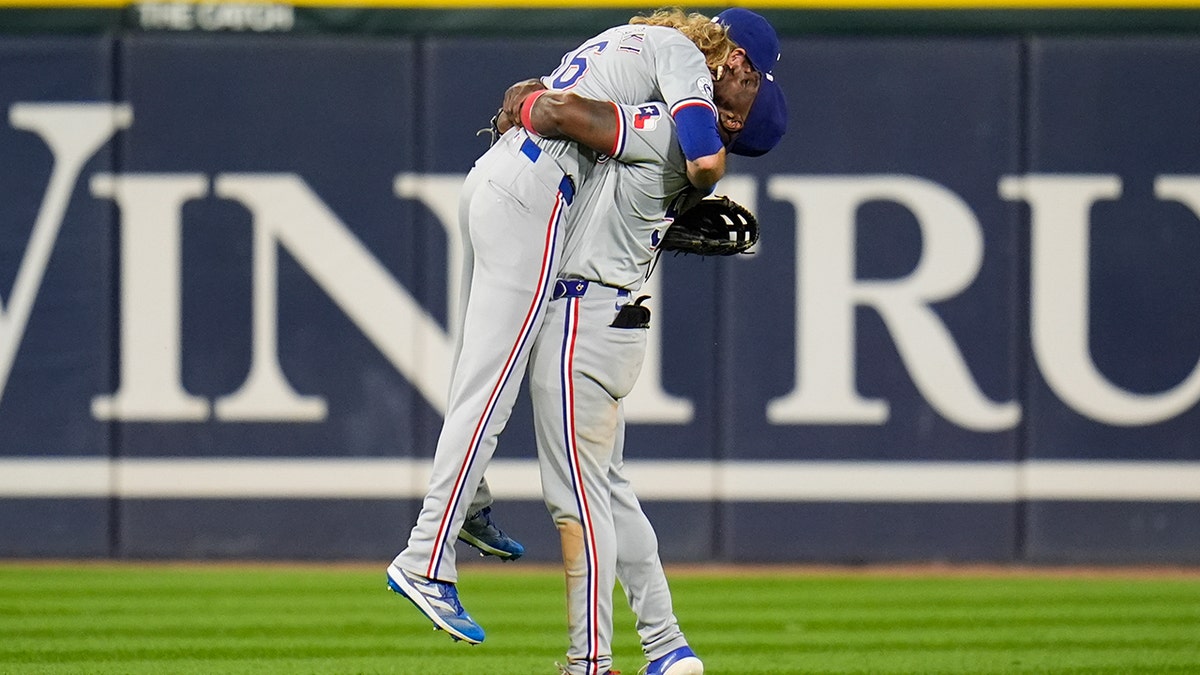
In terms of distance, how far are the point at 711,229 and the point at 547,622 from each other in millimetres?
2279

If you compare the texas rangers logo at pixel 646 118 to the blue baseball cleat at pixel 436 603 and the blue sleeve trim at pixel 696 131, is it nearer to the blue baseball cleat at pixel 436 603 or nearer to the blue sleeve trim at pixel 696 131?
the blue sleeve trim at pixel 696 131

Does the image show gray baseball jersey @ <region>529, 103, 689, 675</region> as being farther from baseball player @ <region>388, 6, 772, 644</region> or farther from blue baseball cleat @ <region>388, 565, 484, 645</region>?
blue baseball cleat @ <region>388, 565, 484, 645</region>

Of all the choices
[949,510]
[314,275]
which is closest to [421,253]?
[314,275]

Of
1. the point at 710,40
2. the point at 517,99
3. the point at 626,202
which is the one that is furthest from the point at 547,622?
the point at 710,40

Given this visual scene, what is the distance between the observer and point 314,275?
25.3 feet

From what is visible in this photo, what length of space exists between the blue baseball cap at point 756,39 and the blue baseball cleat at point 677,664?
5.11ft

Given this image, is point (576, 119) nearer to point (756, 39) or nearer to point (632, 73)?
point (632, 73)

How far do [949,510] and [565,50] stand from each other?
2865 mm

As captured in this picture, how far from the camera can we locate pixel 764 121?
4.26 metres

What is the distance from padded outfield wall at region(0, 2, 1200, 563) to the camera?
7668mm

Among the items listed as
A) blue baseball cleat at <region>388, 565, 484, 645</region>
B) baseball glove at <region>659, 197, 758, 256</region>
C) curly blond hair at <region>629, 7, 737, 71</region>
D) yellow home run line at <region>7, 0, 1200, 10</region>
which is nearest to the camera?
blue baseball cleat at <region>388, 565, 484, 645</region>

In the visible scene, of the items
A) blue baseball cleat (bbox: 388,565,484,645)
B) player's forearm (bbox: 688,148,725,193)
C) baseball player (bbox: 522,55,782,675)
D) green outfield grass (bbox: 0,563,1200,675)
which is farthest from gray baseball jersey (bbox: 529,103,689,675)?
green outfield grass (bbox: 0,563,1200,675)

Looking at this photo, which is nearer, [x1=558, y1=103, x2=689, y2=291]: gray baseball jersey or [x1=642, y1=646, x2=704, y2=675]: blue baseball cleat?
[x1=558, y1=103, x2=689, y2=291]: gray baseball jersey

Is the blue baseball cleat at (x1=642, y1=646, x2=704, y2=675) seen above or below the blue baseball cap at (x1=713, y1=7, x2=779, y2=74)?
below
